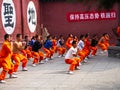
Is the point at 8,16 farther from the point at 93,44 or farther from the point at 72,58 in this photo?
the point at 72,58

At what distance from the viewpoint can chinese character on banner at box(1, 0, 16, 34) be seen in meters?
15.5

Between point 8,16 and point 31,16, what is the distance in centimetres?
432

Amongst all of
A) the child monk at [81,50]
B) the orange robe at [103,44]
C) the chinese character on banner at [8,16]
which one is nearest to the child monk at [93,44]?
the child monk at [81,50]

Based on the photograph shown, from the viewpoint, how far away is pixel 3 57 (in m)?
9.92

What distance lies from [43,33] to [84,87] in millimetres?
13928

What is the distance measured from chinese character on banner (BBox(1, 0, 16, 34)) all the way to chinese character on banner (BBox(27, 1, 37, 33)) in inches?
107

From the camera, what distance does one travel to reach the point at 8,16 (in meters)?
16.0

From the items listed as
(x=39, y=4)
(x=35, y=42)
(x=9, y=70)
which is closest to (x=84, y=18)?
(x=39, y=4)

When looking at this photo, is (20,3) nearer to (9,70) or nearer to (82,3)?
(9,70)

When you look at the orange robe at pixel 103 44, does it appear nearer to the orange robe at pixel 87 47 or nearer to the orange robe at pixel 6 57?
the orange robe at pixel 87 47

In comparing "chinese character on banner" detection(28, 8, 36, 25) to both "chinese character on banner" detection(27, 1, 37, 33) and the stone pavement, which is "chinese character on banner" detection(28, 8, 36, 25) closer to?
"chinese character on banner" detection(27, 1, 37, 33)

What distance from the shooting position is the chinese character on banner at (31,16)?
1970 centimetres

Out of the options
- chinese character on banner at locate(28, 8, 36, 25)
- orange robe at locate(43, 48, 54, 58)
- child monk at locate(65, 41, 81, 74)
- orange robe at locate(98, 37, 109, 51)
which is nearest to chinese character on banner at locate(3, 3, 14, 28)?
orange robe at locate(43, 48, 54, 58)

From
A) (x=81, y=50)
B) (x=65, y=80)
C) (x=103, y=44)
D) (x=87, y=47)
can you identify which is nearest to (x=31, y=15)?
(x=103, y=44)
